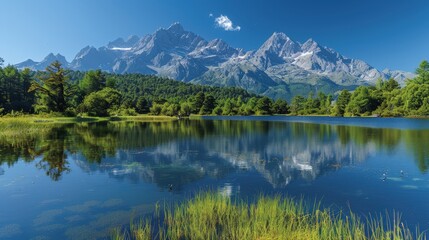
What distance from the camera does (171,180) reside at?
2127 cm

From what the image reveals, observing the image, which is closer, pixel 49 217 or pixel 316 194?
pixel 49 217

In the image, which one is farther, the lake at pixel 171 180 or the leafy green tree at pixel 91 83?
the leafy green tree at pixel 91 83

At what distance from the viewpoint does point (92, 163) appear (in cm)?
2722

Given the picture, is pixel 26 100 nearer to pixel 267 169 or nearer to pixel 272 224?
pixel 267 169

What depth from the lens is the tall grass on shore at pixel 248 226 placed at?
10719 mm

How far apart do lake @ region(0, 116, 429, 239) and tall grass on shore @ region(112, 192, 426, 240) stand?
1.51m

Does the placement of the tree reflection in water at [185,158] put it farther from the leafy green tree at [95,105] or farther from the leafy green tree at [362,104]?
the leafy green tree at [362,104]

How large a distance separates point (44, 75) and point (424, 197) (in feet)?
368

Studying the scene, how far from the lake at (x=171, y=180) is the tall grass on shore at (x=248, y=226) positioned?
151cm

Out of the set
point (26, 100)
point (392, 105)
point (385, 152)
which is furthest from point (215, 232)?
point (392, 105)

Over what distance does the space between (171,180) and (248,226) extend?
11.2 m

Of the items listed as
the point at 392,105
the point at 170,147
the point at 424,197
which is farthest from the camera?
the point at 392,105

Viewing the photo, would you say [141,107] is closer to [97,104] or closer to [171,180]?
[97,104]

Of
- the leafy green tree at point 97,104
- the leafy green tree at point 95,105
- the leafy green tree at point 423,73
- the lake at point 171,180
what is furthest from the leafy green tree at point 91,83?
the leafy green tree at point 423,73
